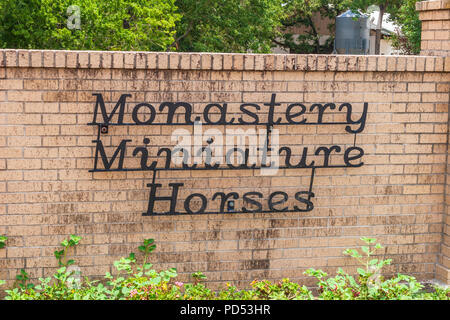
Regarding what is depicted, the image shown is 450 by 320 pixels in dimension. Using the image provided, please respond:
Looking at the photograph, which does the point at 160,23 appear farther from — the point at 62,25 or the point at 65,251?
the point at 65,251

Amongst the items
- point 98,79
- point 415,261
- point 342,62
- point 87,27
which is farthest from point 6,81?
point 87,27

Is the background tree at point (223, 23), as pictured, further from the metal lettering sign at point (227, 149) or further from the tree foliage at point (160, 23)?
the metal lettering sign at point (227, 149)

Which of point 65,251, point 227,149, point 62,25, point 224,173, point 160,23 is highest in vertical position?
point 160,23

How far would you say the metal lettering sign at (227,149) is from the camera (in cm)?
588

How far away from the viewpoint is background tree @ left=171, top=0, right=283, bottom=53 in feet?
73.2

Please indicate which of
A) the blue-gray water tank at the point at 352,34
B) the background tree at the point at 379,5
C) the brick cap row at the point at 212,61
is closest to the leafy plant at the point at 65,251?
the brick cap row at the point at 212,61

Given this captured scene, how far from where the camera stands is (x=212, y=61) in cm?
596

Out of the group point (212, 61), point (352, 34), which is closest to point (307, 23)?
point (352, 34)

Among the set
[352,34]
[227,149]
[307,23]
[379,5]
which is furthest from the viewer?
[307,23]

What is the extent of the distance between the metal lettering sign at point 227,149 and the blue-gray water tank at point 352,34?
18.8 m

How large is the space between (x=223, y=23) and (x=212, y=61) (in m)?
16.8

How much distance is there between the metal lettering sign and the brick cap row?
11.7 inches

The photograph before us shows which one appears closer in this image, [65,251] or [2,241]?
[2,241]

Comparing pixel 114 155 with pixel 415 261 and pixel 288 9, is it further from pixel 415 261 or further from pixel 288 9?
pixel 288 9
